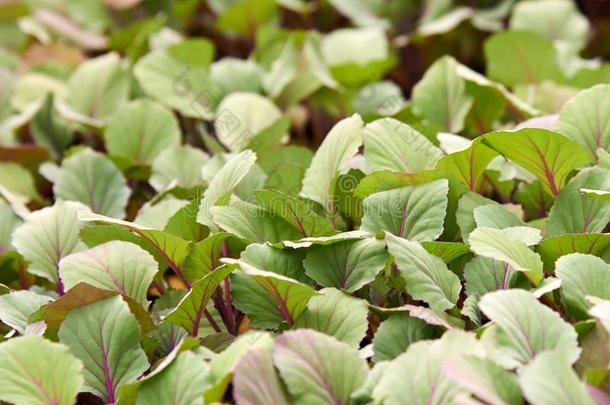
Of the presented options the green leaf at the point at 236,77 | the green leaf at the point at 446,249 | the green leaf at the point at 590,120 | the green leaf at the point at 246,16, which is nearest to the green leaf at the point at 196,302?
the green leaf at the point at 446,249

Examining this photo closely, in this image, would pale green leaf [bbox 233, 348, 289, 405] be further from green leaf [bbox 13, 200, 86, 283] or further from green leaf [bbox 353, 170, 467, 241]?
green leaf [bbox 13, 200, 86, 283]

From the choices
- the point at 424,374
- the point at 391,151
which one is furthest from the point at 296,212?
the point at 424,374

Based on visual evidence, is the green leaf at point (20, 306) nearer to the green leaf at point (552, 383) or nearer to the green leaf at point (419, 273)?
the green leaf at point (419, 273)

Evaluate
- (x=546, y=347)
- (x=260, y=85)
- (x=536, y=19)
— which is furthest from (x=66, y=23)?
(x=546, y=347)

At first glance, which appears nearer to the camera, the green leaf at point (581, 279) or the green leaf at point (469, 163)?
the green leaf at point (581, 279)

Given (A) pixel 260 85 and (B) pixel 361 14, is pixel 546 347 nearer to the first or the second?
(A) pixel 260 85

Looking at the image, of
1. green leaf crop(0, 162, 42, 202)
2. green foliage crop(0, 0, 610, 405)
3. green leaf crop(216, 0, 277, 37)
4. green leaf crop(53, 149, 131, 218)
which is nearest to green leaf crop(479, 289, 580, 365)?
green foliage crop(0, 0, 610, 405)
